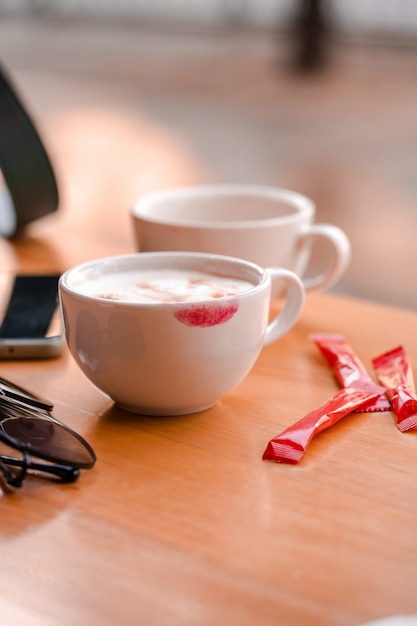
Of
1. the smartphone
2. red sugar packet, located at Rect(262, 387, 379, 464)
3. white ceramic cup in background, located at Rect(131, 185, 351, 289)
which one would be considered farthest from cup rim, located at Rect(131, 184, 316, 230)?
red sugar packet, located at Rect(262, 387, 379, 464)

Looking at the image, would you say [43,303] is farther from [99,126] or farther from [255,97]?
[255,97]

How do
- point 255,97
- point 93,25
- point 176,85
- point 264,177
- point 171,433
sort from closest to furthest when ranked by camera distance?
1. point 171,433
2. point 264,177
3. point 255,97
4. point 176,85
5. point 93,25

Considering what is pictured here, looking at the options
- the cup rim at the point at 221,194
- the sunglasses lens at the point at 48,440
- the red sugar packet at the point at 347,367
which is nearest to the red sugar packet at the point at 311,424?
the red sugar packet at the point at 347,367

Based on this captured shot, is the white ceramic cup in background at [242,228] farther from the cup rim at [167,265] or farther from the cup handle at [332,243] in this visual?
the cup rim at [167,265]

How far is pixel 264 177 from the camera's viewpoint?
8.66 feet

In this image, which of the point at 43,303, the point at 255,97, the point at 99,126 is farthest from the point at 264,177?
the point at 43,303

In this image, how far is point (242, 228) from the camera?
79 centimetres

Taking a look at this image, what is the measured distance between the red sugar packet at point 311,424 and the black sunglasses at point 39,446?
0.38 feet

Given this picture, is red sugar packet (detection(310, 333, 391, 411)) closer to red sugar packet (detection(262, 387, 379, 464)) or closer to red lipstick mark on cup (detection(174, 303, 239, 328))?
red sugar packet (detection(262, 387, 379, 464))

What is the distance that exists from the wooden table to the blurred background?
22.2 inches

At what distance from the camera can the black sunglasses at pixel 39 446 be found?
0.52 m

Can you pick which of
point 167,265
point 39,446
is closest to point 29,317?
point 167,265

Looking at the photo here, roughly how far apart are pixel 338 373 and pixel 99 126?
2.38m

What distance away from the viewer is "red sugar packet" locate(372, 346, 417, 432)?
61cm
